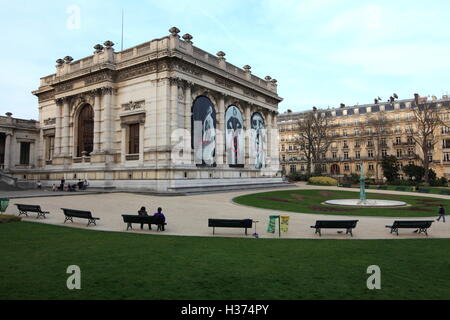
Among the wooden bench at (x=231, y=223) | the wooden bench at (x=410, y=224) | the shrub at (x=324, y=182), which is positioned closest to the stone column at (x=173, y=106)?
the wooden bench at (x=231, y=223)

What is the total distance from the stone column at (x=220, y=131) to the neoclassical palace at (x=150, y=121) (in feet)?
0.45

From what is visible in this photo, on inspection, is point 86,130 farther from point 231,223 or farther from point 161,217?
point 231,223

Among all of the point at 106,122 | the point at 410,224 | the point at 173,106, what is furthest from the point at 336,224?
the point at 106,122

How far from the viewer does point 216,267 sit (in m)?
9.40

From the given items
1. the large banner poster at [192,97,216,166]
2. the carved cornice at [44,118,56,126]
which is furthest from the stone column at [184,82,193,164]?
the carved cornice at [44,118,56,126]

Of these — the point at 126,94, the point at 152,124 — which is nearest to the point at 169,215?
the point at 152,124

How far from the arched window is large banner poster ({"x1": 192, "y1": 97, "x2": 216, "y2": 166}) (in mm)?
14266

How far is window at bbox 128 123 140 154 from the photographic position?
1543 inches

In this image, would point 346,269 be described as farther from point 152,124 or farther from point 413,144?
point 413,144

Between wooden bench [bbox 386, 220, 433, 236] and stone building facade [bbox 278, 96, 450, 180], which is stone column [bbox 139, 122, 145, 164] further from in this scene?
stone building facade [bbox 278, 96, 450, 180]

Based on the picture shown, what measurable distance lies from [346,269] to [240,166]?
38.4m
